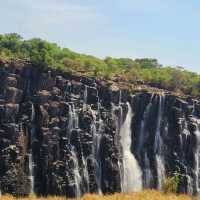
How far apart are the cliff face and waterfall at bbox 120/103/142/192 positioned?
107mm

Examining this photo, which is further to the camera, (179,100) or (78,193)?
(179,100)

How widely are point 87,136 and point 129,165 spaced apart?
609 centimetres

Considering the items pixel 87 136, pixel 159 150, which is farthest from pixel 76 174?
pixel 159 150

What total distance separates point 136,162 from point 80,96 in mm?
9555

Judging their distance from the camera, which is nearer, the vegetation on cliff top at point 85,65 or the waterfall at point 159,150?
the waterfall at point 159,150

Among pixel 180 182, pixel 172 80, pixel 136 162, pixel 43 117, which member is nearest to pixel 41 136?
pixel 43 117

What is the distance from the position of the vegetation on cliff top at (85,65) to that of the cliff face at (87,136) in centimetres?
389

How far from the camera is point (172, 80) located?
251ft

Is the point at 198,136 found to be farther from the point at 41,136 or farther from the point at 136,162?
the point at 41,136

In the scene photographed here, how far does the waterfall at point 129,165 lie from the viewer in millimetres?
61312

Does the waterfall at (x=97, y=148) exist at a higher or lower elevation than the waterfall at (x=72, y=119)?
lower

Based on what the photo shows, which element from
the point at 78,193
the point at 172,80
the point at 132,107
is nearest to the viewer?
the point at 78,193

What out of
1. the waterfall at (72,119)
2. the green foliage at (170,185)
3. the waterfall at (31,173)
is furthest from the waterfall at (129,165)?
the green foliage at (170,185)

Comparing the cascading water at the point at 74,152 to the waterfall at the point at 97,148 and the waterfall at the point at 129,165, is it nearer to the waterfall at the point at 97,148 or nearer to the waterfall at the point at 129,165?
the waterfall at the point at 97,148
